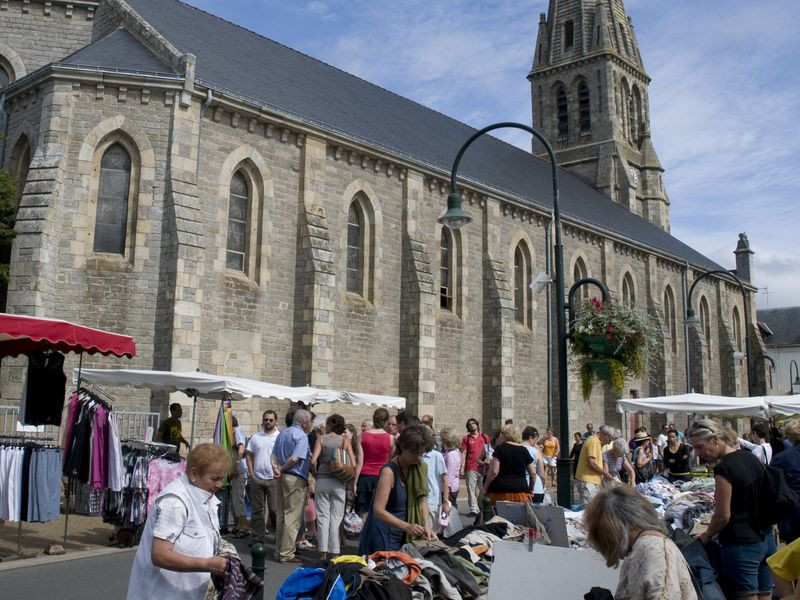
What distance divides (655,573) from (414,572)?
2.18 meters

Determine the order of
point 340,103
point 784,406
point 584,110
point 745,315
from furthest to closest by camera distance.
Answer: point 584,110 → point 745,315 → point 340,103 → point 784,406

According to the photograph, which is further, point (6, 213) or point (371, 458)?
point (6, 213)

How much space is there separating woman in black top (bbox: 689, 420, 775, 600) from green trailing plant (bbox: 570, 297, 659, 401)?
523cm

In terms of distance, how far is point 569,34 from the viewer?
4600 cm

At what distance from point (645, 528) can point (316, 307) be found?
15.2 meters

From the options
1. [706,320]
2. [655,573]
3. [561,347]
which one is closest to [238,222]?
[561,347]

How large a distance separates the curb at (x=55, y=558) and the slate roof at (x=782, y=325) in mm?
62153

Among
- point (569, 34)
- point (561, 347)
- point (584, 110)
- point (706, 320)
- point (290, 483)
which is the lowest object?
point (290, 483)

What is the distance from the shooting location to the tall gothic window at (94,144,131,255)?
640 inches

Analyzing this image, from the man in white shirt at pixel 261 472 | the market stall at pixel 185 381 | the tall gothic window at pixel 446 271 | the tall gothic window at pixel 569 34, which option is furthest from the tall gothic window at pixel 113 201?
the tall gothic window at pixel 569 34

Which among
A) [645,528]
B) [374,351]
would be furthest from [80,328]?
[374,351]

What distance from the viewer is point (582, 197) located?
3547 cm

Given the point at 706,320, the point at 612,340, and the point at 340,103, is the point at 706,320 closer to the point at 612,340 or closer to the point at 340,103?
the point at 340,103

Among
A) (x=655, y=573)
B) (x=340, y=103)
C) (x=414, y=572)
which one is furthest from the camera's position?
(x=340, y=103)
